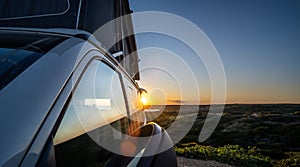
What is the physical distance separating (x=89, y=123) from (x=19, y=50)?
46 cm

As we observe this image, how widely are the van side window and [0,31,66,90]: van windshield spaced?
212 millimetres

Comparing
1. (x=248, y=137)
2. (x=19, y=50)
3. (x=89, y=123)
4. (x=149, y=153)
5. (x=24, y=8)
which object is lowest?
(x=248, y=137)

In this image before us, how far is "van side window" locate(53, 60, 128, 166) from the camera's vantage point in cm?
94

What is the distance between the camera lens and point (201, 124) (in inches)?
1187

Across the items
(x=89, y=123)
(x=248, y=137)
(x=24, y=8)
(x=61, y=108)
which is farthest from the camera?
(x=248, y=137)

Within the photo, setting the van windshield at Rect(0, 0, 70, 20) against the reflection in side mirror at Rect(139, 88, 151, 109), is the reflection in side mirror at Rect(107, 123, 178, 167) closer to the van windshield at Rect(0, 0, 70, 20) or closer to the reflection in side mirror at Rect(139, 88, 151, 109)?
the van windshield at Rect(0, 0, 70, 20)

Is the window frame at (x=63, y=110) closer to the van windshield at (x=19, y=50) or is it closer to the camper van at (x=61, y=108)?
the camper van at (x=61, y=108)

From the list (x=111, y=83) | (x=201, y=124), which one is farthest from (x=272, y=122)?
(x=111, y=83)

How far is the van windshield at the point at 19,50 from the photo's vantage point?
906mm

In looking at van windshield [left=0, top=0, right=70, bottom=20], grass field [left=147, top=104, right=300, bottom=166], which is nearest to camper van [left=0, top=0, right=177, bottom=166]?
van windshield [left=0, top=0, right=70, bottom=20]

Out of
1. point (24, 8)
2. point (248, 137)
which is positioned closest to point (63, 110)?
point (24, 8)

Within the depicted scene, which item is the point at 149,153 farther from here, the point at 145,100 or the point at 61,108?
the point at 145,100

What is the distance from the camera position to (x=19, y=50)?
1067 mm

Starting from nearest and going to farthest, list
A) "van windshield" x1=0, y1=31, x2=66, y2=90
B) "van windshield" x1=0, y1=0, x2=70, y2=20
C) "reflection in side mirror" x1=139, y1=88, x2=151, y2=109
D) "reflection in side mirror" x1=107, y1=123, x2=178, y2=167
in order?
"van windshield" x1=0, y1=31, x2=66, y2=90 → "reflection in side mirror" x1=107, y1=123, x2=178, y2=167 → "van windshield" x1=0, y1=0, x2=70, y2=20 → "reflection in side mirror" x1=139, y1=88, x2=151, y2=109
